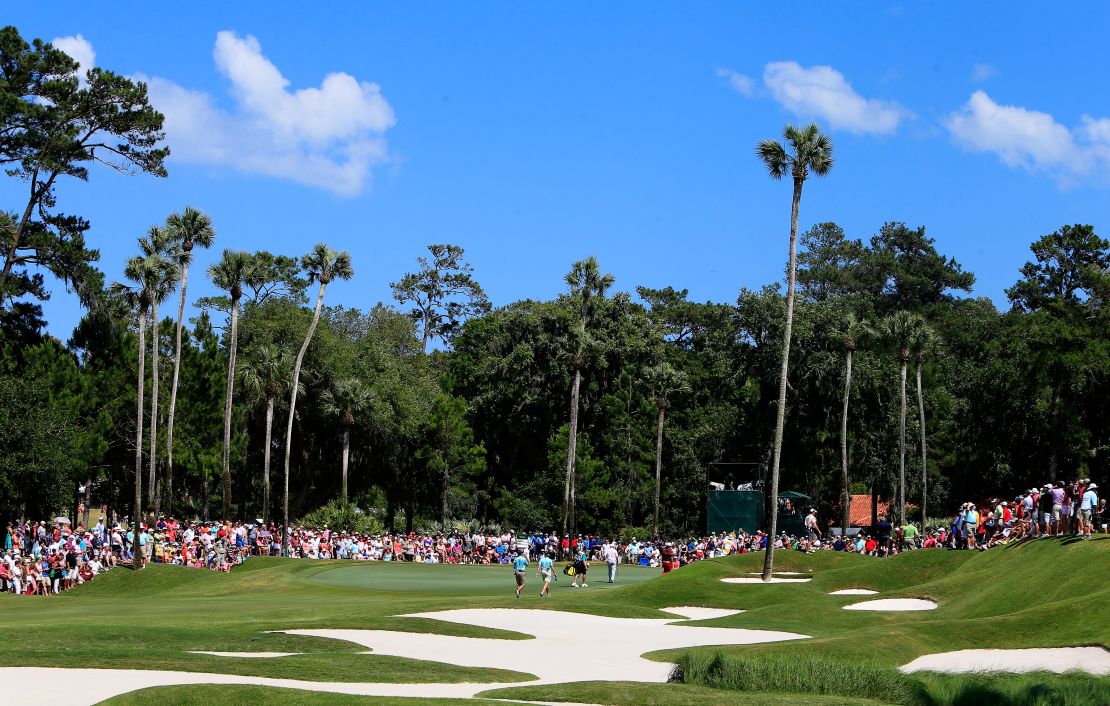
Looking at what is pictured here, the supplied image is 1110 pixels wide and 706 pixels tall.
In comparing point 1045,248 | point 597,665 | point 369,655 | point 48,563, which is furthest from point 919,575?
point 1045,248

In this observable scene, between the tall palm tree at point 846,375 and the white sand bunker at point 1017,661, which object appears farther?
the tall palm tree at point 846,375

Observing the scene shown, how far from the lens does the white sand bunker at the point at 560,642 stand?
21984 mm

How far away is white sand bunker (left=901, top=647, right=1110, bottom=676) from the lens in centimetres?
1986

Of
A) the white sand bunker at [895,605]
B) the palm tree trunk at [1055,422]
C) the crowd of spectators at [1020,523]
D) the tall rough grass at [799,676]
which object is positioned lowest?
the tall rough grass at [799,676]

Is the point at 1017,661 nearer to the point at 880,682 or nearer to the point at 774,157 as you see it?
the point at 880,682

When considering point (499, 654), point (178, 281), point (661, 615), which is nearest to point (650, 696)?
point (499, 654)

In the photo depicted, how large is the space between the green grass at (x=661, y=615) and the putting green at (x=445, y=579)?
0.38 feet

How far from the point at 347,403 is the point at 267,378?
10.0 meters

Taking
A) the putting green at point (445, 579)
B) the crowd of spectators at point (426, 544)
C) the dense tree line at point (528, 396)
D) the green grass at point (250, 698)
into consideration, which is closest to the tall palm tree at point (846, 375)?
the dense tree line at point (528, 396)

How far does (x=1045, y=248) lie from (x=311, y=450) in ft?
166

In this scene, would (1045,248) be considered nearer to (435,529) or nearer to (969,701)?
(435,529)

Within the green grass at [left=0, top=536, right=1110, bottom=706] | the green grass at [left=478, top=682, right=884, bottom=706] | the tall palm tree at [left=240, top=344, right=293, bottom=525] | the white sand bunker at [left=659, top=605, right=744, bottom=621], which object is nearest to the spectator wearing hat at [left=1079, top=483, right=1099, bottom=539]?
the green grass at [left=0, top=536, right=1110, bottom=706]

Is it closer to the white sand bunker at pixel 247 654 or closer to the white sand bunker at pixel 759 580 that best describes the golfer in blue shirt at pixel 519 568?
the white sand bunker at pixel 759 580

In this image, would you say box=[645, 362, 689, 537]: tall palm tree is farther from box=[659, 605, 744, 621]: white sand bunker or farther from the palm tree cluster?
box=[659, 605, 744, 621]: white sand bunker
